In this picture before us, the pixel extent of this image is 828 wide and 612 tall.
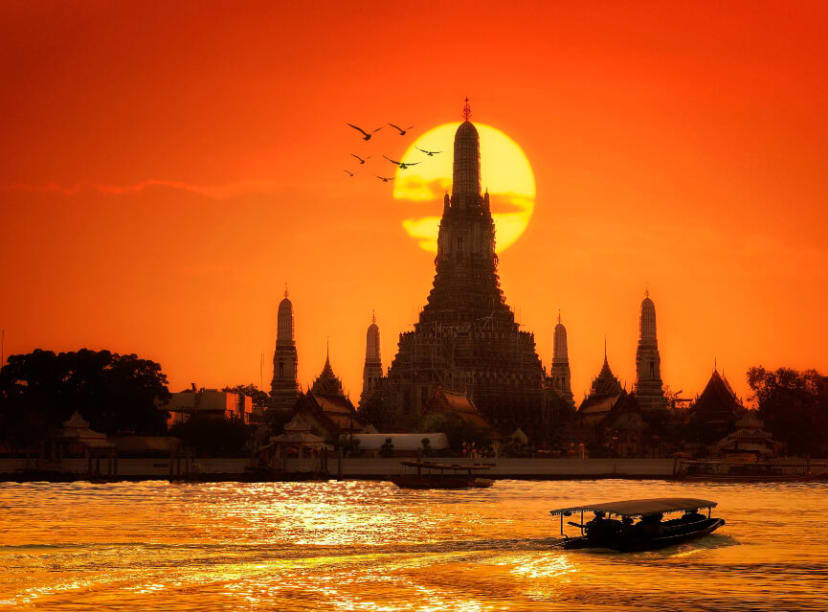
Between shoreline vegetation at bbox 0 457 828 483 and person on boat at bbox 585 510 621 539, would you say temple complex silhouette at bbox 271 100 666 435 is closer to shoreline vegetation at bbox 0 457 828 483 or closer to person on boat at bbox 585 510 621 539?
shoreline vegetation at bbox 0 457 828 483

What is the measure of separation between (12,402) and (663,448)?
209ft

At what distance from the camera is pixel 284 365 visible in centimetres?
18062

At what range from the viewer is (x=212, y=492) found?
11088cm

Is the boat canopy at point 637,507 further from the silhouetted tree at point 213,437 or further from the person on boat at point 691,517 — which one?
the silhouetted tree at point 213,437

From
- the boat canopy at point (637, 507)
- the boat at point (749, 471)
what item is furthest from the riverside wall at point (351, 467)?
the boat canopy at point (637, 507)

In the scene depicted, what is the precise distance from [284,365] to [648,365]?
41.6 meters

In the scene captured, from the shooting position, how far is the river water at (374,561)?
51.8 metres

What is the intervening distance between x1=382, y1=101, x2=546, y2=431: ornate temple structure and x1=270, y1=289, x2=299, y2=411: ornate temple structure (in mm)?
11114

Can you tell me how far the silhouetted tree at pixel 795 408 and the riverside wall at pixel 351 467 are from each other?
1519 cm

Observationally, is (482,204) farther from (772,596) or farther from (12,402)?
(772,596)

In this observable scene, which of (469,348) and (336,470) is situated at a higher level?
(469,348)

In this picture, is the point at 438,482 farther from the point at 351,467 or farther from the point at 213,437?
the point at 213,437

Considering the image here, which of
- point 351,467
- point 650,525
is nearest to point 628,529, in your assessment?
point 650,525

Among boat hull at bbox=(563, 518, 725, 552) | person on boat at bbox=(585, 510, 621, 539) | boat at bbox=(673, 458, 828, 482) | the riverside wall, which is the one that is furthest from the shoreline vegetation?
person on boat at bbox=(585, 510, 621, 539)
